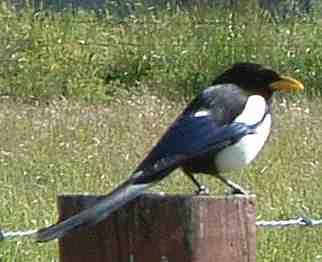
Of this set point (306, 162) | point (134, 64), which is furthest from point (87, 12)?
point (306, 162)

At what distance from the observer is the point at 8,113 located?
9.50 m

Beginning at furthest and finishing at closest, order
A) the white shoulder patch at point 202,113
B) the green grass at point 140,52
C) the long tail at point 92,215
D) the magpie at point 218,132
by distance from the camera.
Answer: the green grass at point 140,52 → the white shoulder patch at point 202,113 → the magpie at point 218,132 → the long tail at point 92,215

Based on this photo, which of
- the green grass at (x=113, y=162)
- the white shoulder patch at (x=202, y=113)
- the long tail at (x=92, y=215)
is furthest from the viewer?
the green grass at (x=113, y=162)

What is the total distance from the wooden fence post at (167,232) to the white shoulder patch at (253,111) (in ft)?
2.78

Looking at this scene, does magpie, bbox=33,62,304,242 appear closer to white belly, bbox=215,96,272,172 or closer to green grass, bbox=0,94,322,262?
white belly, bbox=215,96,272,172

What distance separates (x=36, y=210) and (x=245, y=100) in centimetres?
262

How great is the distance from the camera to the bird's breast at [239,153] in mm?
3137

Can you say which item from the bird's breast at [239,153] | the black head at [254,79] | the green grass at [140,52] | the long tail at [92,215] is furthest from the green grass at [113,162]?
the long tail at [92,215]

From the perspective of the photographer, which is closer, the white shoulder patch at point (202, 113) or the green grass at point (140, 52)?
the white shoulder patch at point (202, 113)

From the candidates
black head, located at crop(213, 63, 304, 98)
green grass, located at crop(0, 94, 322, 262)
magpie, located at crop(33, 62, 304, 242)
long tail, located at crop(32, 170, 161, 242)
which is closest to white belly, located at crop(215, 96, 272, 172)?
magpie, located at crop(33, 62, 304, 242)

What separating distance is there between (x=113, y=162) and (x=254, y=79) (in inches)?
162

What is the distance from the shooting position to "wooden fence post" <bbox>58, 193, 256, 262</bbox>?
230 centimetres

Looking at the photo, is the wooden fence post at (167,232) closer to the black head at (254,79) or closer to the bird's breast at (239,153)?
the bird's breast at (239,153)

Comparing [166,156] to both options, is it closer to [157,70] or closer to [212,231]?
[212,231]
